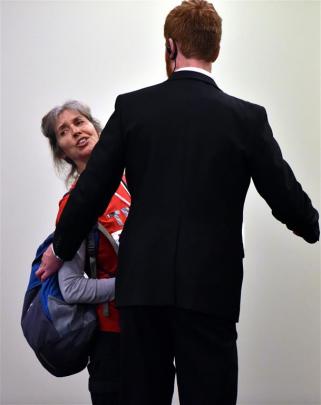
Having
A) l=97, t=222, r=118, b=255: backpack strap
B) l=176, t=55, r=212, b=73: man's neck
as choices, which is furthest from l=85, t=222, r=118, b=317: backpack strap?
l=176, t=55, r=212, b=73: man's neck

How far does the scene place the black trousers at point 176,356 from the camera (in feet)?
5.51

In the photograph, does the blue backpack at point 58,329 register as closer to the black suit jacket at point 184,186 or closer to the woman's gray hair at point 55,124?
the black suit jacket at point 184,186

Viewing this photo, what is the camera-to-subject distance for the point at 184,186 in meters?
1.68

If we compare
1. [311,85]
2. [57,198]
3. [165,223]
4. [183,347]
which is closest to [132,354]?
[183,347]

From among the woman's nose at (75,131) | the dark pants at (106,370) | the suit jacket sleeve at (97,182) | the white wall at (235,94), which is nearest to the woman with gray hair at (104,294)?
the dark pants at (106,370)

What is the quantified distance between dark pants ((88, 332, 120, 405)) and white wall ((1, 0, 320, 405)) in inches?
72.1

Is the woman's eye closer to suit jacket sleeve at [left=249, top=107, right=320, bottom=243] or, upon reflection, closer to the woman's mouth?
the woman's mouth

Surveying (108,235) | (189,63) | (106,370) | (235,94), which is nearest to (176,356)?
(106,370)

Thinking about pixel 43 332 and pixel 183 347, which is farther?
pixel 43 332

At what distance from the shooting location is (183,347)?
1.69 m

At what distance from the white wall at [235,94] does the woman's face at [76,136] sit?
138cm

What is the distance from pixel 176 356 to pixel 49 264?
1.65ft

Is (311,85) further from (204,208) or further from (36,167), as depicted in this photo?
(204,208)

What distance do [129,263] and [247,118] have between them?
458mm
